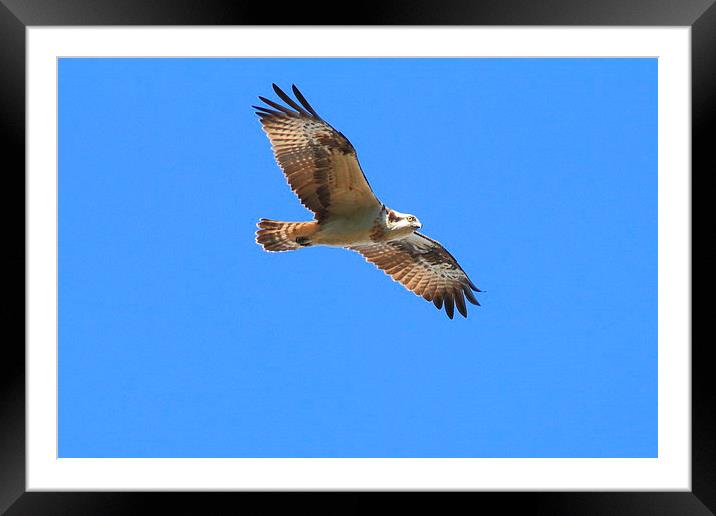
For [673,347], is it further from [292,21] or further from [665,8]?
[292,21]

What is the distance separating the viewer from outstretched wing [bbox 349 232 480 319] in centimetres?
782

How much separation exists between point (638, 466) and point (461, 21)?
247 cm

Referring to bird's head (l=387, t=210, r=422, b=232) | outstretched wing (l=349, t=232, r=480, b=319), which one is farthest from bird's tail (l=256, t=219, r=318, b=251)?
outstretched wing (l=349, t=232, r=480, b=319)

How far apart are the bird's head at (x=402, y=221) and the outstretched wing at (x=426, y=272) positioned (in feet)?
3.44

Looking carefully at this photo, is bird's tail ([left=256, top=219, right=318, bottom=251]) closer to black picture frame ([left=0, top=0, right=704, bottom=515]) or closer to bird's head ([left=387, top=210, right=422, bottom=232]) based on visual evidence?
bird's head ([left=387, top=210, right=422, bottom=232])

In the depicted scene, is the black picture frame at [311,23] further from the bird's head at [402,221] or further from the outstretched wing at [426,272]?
the outstretched wing at [426,272]

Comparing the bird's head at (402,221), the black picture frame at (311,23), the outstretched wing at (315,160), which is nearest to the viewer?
the black picture frame at (311,23)

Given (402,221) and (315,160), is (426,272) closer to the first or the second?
(402,221)

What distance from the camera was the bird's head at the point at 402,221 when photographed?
6.69 meters

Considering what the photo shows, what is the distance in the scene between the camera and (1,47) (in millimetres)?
4496

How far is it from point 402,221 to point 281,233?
3.04ft

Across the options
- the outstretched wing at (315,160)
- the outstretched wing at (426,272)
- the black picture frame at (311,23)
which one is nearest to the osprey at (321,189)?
the outstretched wing at (315,160)

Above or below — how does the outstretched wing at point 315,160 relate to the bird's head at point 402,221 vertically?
above

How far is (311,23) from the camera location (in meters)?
4.41
